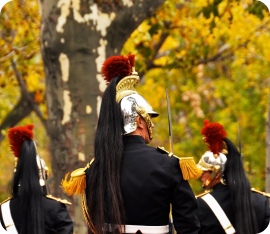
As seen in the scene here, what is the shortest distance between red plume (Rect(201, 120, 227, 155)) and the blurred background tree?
1262mm

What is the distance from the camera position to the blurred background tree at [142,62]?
545 centimetres

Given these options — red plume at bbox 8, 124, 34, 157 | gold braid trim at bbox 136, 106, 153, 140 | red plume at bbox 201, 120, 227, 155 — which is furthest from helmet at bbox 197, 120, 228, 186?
gold braid trim at bbox 136, 106, 153, 140

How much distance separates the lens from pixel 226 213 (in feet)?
15.9

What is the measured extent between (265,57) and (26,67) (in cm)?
835

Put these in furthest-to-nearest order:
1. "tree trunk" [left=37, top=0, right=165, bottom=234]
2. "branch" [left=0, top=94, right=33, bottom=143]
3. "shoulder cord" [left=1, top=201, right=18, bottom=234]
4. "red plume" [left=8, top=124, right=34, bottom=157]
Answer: "branch" [left=0, top=94, right=33, bottom=143], "tree trunk" [left=37, top=0, right=165, bottom=234], "red plume" [left=8, top=124, right=34, bottom=157], "shoulder cord" [left=1, top=201, right=18, bottom=234]

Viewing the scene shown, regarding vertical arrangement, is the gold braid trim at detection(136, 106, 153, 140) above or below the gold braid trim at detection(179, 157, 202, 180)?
above

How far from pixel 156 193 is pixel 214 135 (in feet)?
7.26

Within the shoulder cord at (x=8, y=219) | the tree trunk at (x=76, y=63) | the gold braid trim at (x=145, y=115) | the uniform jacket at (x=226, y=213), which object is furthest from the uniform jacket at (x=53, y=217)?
the gold braid trim at (x=145, y=115)

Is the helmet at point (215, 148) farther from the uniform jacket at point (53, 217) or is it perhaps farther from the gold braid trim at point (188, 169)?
the gold braid trim at point (188, 169)

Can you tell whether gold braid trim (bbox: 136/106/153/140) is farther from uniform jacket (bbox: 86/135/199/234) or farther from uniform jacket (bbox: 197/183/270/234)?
uniform jacket (bbox: 197/183/270/234)

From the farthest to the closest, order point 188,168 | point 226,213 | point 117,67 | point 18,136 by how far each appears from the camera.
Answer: point 226,213
point 18,136
point 117,67
point 188,168

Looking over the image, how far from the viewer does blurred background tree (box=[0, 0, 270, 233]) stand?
5445 mm

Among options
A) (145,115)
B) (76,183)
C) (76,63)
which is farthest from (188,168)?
(76,63)

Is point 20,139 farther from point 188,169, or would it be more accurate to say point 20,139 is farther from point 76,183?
point 188,169
